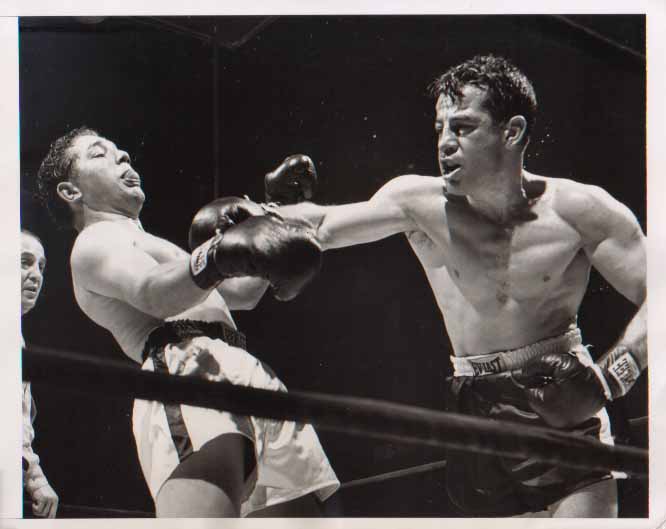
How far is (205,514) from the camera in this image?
2189 mm

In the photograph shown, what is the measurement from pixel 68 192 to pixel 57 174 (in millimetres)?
60

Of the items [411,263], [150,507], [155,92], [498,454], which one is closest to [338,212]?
[411,263]

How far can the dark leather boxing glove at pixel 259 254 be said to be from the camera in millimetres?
2152

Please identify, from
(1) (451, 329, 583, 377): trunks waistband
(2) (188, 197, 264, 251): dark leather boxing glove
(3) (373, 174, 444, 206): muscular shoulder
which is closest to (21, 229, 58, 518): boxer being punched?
(2) (188, 197, 264, 251): dark leather boxing glove

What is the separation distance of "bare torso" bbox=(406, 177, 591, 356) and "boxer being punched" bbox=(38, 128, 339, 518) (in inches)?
14.0

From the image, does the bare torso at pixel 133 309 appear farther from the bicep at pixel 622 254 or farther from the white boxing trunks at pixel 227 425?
the bicep at pixel 622 254

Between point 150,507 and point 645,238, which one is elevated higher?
Answer: point 645,238

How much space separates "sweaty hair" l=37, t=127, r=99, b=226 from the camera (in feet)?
7.56

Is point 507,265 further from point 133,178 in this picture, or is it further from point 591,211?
point 133,178

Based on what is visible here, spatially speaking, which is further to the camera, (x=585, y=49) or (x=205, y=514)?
(x=585, y=49)

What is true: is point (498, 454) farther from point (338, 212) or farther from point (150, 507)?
point (150, 507)

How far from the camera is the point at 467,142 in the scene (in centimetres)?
229

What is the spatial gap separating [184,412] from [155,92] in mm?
897
